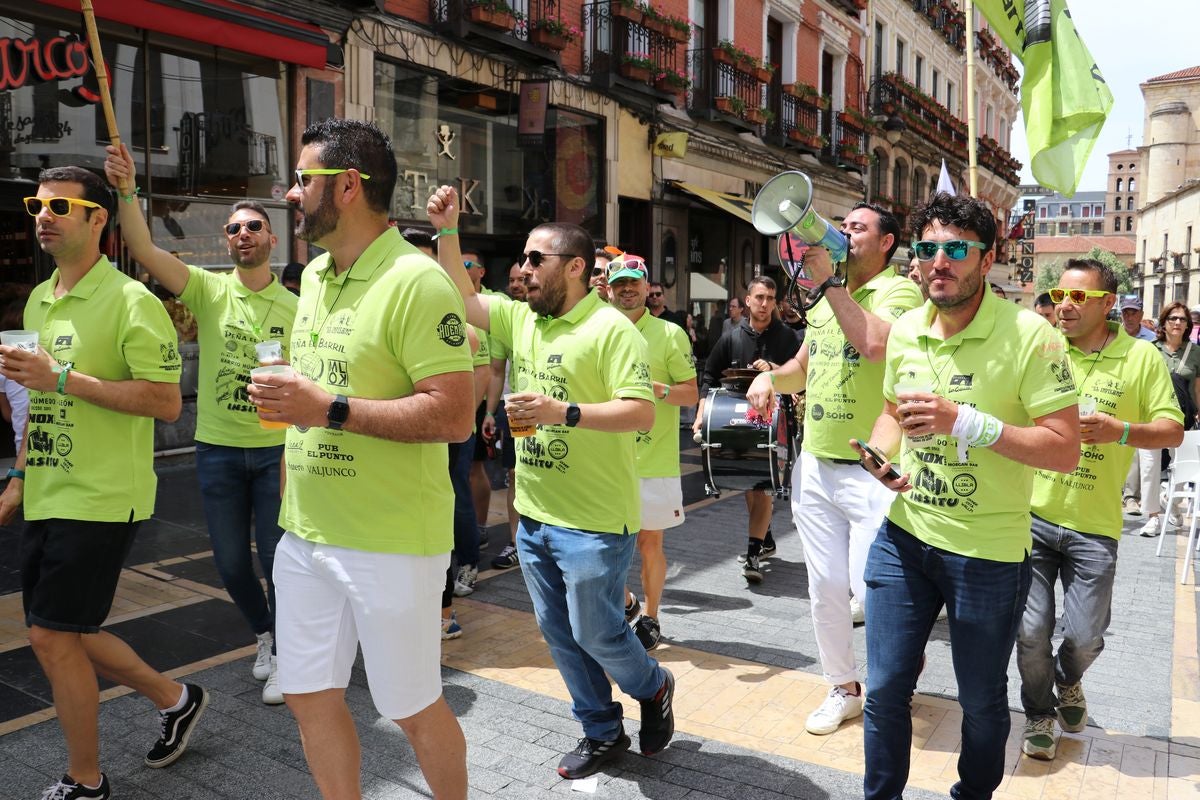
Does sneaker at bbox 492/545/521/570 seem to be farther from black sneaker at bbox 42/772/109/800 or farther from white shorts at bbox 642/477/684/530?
black sneaker at bbox 42/772/109/800

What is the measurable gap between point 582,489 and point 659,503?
1.75 meters

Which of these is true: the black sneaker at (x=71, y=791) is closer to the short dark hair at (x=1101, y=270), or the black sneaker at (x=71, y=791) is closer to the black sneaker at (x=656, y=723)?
the black sneaker at (x=656, y=723)

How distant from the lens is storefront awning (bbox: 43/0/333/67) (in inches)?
347


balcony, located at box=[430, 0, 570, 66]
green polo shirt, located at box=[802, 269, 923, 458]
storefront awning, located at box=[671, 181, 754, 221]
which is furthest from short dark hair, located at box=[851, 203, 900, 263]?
→ storefront awning, located at box=[671, 181, 754, 221]

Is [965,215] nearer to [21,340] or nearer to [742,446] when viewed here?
[742,446]

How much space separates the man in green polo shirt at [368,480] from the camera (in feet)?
8.73

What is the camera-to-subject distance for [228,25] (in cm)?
960

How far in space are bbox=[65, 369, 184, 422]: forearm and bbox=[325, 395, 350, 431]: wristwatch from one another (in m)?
1.27

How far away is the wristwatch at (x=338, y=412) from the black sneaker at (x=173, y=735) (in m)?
1.91

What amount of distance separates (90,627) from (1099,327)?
164 inches

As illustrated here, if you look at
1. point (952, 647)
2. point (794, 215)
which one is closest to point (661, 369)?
point (794, 215)

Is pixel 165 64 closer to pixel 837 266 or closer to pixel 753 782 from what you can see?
pixel 837 266

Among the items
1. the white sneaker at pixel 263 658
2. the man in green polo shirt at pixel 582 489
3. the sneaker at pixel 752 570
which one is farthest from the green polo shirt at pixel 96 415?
the sneaker at pixel 752 570

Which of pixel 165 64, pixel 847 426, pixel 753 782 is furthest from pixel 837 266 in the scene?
pixel 165 64
